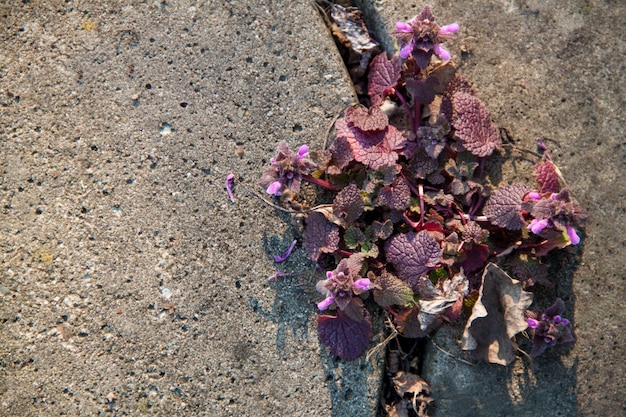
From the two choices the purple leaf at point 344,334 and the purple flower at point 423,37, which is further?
the purple leaf at point 344,334

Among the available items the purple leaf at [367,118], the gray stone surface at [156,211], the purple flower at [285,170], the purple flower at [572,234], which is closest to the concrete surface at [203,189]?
the gray stone surface at [156,211]

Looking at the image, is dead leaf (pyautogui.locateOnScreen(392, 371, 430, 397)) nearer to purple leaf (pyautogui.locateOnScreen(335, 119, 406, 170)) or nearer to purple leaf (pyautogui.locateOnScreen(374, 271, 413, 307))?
purple leaf (pyautogui.locateOnScreen(374, 271, 413, 307))

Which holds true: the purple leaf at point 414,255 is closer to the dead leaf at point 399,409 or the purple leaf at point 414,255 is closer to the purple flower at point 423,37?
the dead leaf at point 399,409

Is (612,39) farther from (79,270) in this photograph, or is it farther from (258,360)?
(79,270)

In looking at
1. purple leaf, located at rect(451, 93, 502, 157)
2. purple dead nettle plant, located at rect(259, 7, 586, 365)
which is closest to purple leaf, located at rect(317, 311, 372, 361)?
purple dead nettle plant, located at rect(259, 7, 586, 365)

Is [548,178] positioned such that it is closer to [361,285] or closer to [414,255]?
[414,255]

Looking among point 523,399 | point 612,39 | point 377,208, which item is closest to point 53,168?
point 377,208

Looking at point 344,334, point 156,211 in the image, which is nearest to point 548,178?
point 344,334
